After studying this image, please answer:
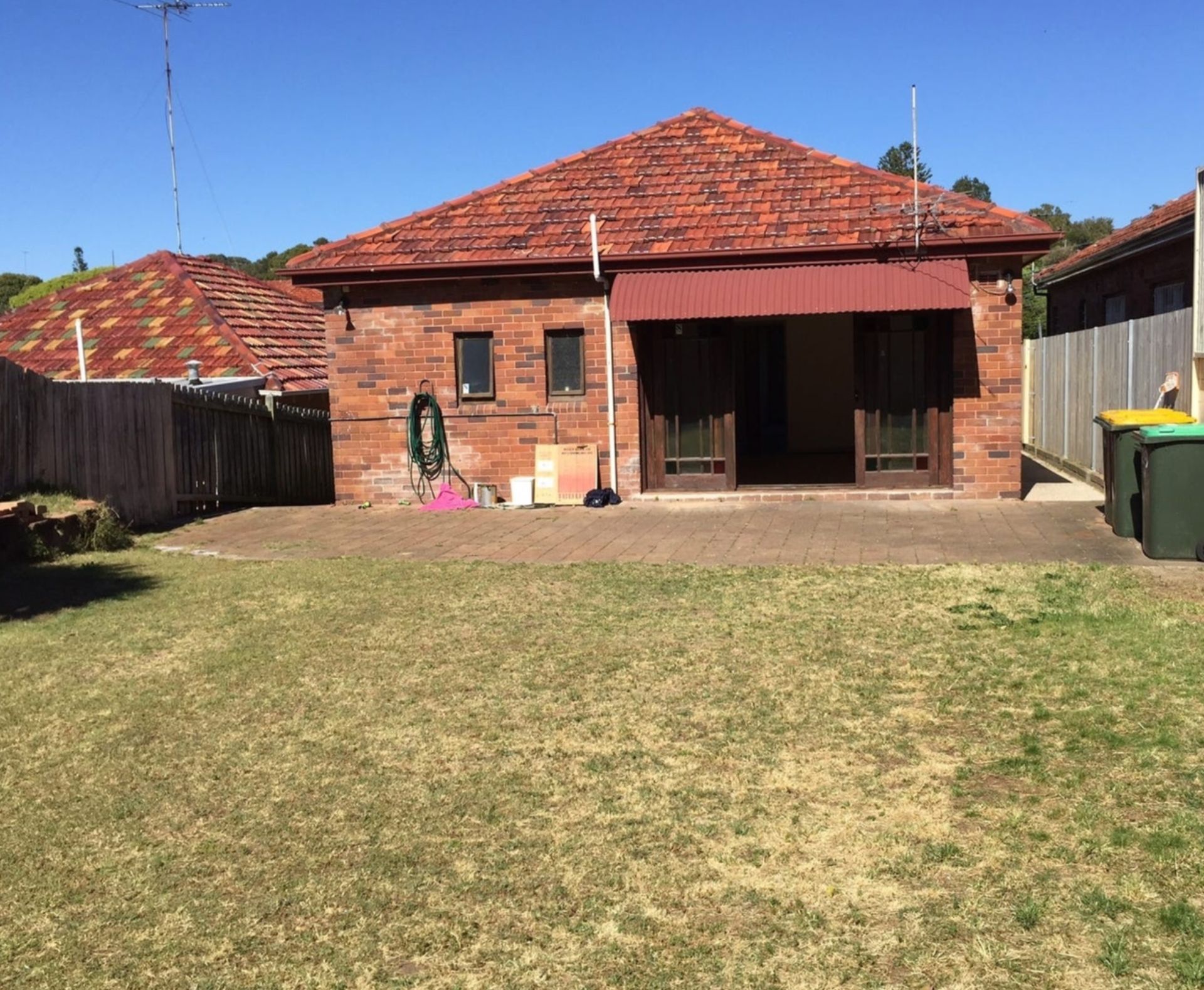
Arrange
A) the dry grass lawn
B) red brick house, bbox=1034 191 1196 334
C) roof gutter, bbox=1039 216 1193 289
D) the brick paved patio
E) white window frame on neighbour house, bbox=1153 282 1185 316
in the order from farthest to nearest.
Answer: white window frame on neighbour house, bbox=1153 282 1185 316, red brick house, bbox=1034 191 1196 334, roof gutter, bbox=1039 216 1193 289, the brick paved patio, the dry grass lawn

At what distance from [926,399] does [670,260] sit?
11.8 ft

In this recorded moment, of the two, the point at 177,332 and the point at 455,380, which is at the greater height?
the point at 177,332

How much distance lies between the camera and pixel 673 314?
13.9 metres

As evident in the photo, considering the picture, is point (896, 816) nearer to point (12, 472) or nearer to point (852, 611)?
point (852, 611)

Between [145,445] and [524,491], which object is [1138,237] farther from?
[145,445]

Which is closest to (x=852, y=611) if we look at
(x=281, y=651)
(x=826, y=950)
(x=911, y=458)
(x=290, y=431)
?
(x=281, y=651)

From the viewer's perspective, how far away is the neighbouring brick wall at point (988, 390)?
13695mm

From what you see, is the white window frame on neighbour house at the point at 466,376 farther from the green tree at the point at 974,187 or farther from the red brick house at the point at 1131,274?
the green tree at the point at 974,187

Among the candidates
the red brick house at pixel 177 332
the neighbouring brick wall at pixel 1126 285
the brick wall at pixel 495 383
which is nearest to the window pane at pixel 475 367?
the brick wall at pixel 495 383

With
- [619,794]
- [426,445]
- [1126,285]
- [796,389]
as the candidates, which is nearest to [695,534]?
[426,445]

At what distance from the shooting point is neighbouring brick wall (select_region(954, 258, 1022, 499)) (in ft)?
44.9

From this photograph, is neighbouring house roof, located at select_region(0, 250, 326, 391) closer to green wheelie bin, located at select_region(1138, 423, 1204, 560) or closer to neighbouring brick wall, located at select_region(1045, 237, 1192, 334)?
green wheelie bin, located at select_region(1138, 423, 1204, 560)

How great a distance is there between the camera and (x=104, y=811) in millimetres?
4797

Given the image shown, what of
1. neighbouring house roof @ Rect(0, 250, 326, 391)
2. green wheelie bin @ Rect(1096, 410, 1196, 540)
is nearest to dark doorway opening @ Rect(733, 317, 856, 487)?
neighbouring house roof @ Rect(0, 250, 326, 391)
